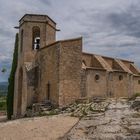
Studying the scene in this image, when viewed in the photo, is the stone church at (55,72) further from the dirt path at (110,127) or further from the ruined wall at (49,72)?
the dirt path at (110,127)

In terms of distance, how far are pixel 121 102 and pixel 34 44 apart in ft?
44.0

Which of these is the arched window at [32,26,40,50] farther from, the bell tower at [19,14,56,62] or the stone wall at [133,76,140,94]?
the stone wall at [133,76,140,94]

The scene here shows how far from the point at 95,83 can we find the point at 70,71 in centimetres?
384

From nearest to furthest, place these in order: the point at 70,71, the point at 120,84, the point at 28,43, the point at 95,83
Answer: the point at 70,71
the point at 95,83
the point at 28,43
the point at 120,84

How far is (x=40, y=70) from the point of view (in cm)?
2911

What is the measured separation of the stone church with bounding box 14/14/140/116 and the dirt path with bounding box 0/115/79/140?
6063mm

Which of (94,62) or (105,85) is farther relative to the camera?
(94,62)

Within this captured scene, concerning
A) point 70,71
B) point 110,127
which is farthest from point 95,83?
point 110,127

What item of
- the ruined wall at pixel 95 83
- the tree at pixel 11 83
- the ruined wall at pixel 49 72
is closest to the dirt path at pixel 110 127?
the ruined wall at pixel 49 72

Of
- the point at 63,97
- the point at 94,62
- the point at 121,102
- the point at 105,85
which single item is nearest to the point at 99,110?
the point at 121,102

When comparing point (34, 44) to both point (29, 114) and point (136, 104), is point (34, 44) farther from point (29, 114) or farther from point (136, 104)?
point (136, 104)

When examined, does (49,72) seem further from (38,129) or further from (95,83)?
(38,129)

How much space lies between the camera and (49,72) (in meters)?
27.7

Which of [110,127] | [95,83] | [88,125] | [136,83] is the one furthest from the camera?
[136,83]
